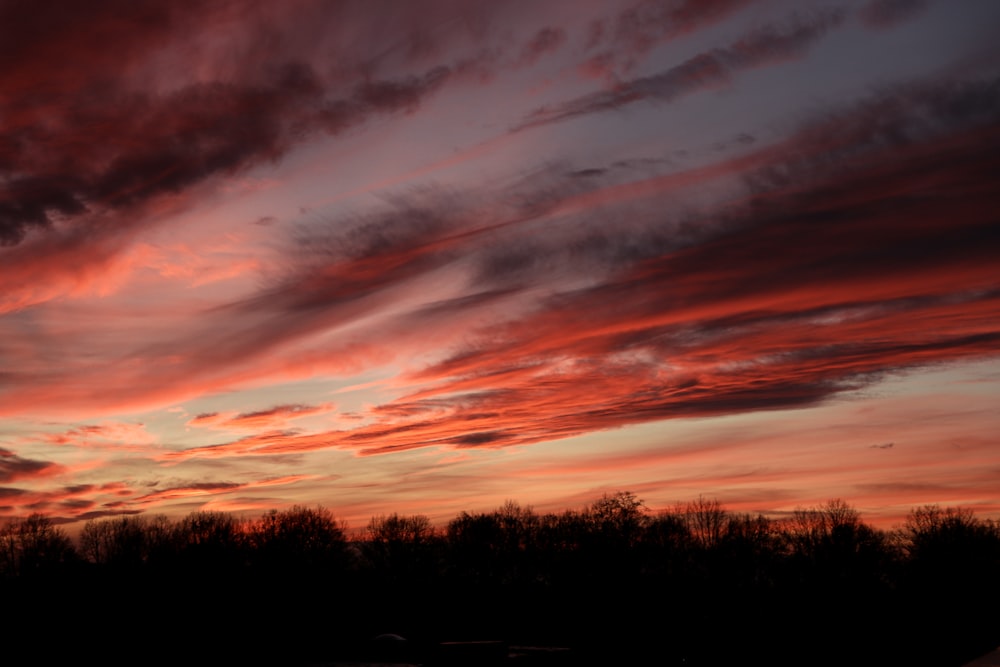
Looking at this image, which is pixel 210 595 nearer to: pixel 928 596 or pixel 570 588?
pixel 570 588

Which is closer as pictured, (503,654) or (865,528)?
(503,654)

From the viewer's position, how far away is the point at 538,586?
419 ft

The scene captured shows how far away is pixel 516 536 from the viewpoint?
467 ft

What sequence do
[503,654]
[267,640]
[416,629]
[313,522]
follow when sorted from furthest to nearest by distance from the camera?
[313,522], [416,629], [267,640], [503,654]

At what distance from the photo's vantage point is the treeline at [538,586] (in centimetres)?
9044

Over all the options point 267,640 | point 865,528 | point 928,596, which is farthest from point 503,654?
point 865,528

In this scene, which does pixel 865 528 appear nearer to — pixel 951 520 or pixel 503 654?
pixel 951 520

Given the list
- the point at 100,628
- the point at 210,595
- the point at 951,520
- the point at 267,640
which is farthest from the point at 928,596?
the point at 100,628

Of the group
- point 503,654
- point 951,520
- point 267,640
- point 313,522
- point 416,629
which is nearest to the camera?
point 503,654

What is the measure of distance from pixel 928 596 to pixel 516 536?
63921 millimetres

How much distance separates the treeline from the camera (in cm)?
9044

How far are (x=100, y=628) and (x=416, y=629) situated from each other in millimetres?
37497

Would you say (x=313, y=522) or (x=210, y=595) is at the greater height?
(x=313, y=522)

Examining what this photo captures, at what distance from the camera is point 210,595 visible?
110750 millimetres
